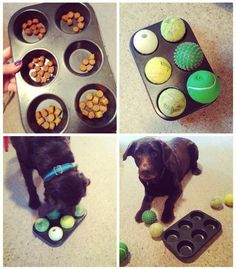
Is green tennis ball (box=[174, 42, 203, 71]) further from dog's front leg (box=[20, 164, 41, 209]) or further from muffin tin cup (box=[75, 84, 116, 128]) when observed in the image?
dog's front leg (box=[20, 164, 41, 209])

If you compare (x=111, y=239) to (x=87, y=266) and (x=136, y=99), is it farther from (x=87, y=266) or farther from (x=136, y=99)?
(x=136, y=99)

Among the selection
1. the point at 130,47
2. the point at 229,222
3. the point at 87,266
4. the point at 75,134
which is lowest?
the point at 87,266

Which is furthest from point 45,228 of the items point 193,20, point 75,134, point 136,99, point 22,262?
point 193,20

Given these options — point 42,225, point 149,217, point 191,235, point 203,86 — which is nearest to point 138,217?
point 149,217

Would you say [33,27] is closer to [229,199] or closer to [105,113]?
[105,113]

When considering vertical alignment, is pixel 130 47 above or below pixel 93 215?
above

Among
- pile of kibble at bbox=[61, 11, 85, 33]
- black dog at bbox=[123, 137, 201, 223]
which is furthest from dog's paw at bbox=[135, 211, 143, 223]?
pile of kibble at bbox=[61, 11, 85, 33]
